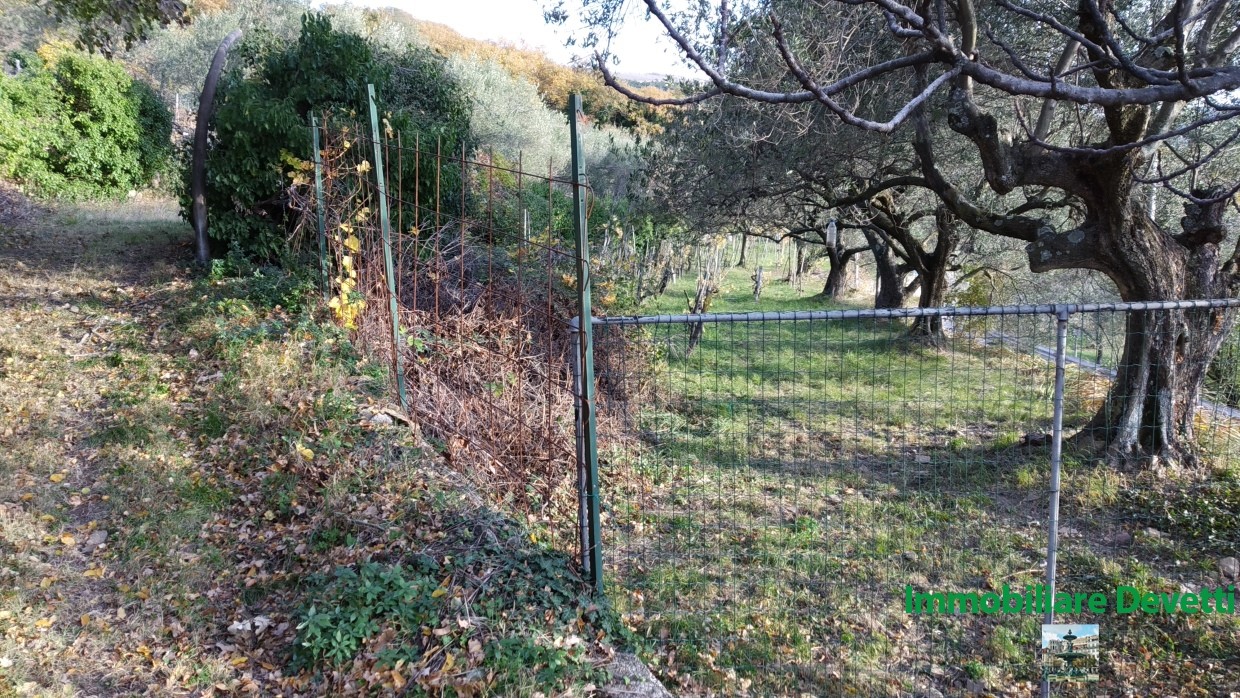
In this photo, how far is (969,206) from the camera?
750cm

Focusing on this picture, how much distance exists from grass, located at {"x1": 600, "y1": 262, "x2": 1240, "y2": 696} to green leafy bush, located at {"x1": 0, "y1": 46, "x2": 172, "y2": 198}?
12.3 m

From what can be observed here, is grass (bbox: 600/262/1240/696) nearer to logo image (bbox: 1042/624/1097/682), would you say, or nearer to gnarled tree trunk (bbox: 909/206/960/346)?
logo image (bbox: 1042/624/1097/682)

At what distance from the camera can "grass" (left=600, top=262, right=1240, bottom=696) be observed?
3917 millimetres

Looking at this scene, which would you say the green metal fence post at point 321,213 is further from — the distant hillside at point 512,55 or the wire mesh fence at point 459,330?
the distant hillside at point 512,55

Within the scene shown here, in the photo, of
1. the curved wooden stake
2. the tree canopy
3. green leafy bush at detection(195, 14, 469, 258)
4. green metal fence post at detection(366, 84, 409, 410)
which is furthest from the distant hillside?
green metal fence post at detection(366, 84, 409, 410)

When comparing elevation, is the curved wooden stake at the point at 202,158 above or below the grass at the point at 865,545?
above

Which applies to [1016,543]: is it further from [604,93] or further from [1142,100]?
[604,93]

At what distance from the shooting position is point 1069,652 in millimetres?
3363

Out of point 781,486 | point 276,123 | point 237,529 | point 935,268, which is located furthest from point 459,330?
point 935,268

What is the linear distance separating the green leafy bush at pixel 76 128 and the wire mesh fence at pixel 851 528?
12175 mm

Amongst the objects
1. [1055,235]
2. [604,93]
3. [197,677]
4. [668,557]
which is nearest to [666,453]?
[668,557]

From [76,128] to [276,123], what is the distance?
30.6 feet

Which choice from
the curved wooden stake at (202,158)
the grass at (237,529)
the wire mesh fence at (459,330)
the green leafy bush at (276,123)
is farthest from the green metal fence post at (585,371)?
the curved wooden stake at (202,158)

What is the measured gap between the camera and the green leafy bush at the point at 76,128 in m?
13.1
